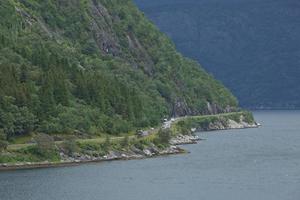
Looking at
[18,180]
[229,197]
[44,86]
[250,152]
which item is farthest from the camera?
[250,152]

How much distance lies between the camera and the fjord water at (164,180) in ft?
394

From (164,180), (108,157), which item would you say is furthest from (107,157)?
(164,180)

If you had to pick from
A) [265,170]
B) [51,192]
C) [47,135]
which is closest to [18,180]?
[51,192]

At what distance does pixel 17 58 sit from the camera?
650 feet

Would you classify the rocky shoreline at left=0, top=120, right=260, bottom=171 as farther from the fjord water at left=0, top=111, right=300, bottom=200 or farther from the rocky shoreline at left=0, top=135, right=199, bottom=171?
the fjord water at left=0, top=111, right=300, bottom=200

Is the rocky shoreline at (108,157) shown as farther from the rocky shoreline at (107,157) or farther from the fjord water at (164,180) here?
the fjord water at (164,180)

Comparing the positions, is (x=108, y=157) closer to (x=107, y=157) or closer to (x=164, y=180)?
(x=107, y=157)

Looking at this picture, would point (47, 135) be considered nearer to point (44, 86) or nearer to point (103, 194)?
point (44, 86)

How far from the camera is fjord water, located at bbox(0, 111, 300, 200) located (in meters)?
120

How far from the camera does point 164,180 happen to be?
448ft

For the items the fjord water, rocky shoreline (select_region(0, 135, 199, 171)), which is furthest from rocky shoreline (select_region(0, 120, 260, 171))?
the fjord water

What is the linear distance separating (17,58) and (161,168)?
59.8 m

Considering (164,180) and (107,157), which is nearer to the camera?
(164,180)

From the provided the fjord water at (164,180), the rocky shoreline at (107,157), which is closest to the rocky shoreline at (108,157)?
the rocky shoreline at (107,157)
